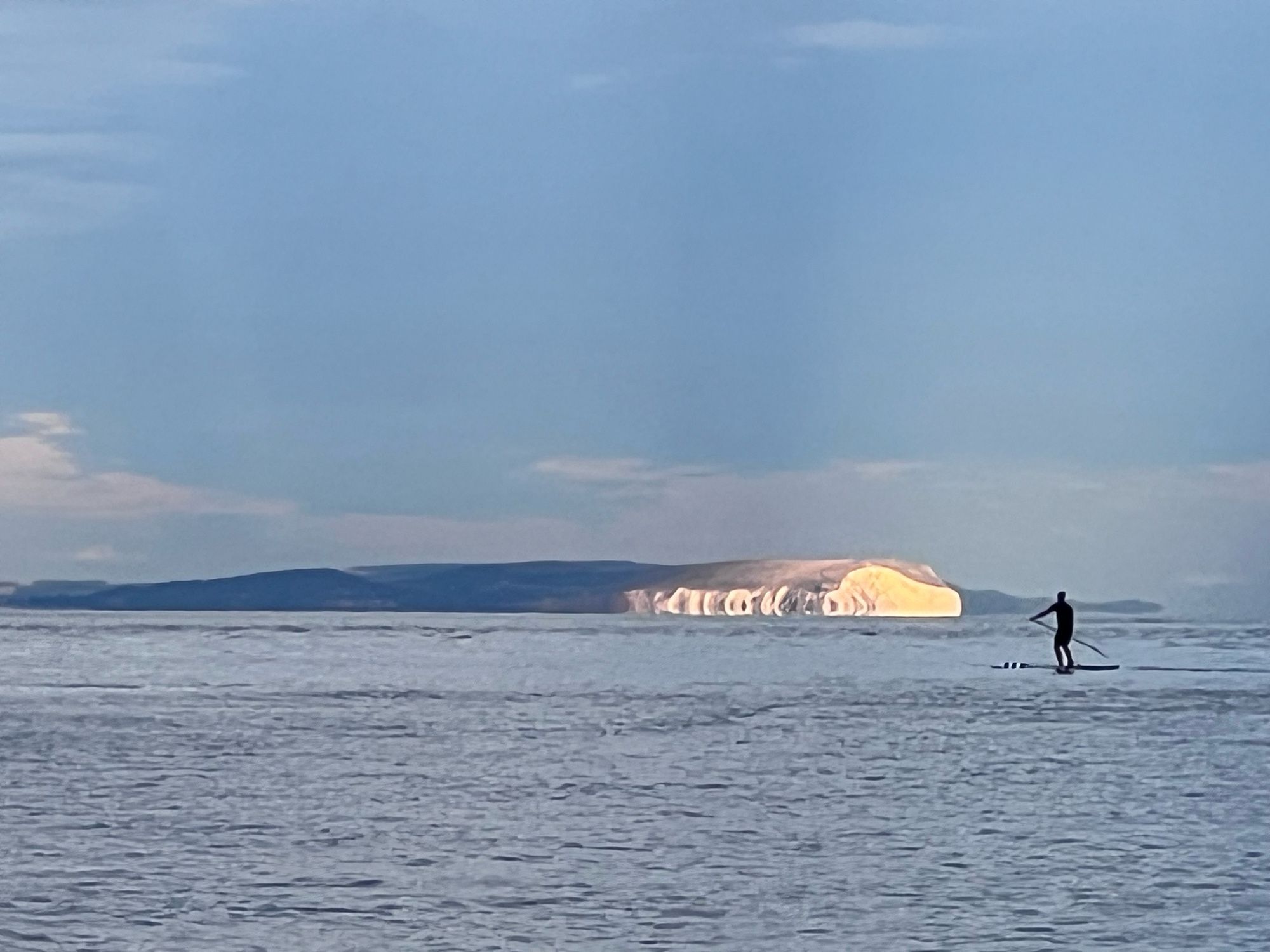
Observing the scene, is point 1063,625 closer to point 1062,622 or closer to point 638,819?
point 1062,622

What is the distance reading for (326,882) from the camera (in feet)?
62.4

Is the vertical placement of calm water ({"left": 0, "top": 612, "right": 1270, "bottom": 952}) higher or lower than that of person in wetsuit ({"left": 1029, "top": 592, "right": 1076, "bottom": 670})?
lower

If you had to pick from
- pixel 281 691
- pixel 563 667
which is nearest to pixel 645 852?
pixel 281 691

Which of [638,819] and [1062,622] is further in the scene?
[1062,622]

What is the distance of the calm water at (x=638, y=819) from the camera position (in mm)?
17062

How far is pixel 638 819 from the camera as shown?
23.6 metres

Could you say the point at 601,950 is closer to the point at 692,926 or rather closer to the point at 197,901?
the point at 692,926

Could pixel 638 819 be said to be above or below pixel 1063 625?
below

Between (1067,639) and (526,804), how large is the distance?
1262 inches

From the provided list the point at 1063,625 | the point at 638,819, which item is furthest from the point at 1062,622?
the point at 638,819

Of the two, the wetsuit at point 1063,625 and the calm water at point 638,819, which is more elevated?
the wetsuit at point 1063,625

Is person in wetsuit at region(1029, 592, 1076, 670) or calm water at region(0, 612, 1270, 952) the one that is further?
person in wetsuit at region(1029, 592, 1076, 670)

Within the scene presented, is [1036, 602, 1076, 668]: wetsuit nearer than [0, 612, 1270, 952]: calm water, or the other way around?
[0, 612, 1270, 952]: calm water

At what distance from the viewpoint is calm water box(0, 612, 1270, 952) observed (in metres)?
17.1
